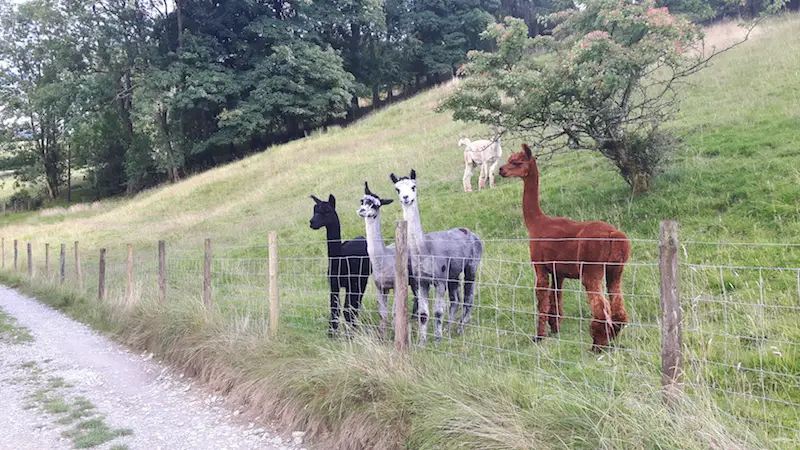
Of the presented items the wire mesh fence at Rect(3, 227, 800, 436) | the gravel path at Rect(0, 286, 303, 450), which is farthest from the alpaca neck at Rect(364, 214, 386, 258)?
the gravel path at Rect(0, 286, 303, 450)

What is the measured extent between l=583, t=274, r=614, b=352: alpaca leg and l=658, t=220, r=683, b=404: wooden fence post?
Result: 1621 millimetres

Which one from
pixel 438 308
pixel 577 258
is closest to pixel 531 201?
pixel 577 258

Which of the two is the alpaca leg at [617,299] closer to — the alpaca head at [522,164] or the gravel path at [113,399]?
the alpaca head at [522,164]

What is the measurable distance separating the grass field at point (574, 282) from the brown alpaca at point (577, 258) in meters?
0.27

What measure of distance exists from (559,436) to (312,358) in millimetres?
2538

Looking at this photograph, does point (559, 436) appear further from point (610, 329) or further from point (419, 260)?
point (419, 260)

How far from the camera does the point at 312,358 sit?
4.99 m

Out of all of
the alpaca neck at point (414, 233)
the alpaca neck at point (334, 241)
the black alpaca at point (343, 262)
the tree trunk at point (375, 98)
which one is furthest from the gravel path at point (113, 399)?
the tree trunk at point (375, 98)

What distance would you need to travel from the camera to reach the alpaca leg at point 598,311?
477 centimetres

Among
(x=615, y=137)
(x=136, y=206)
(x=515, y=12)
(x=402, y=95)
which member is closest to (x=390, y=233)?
(x=615, y=137)

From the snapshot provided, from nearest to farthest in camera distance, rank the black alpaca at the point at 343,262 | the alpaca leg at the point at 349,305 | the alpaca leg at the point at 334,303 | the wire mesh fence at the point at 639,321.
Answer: the wire mesh fence at the point at 639,321
the alpaca leg at the point at 349,305
the alpaca leg at the point at 334,303
the black alpaca at the point at 343,262

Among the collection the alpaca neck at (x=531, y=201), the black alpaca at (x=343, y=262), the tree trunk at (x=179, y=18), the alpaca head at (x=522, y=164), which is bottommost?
the black alpaca at (x=343, y=262)

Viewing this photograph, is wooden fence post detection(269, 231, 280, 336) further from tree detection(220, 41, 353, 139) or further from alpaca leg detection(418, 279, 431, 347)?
tree detection(220, 41, 353, 139)

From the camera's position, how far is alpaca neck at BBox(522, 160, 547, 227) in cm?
562
